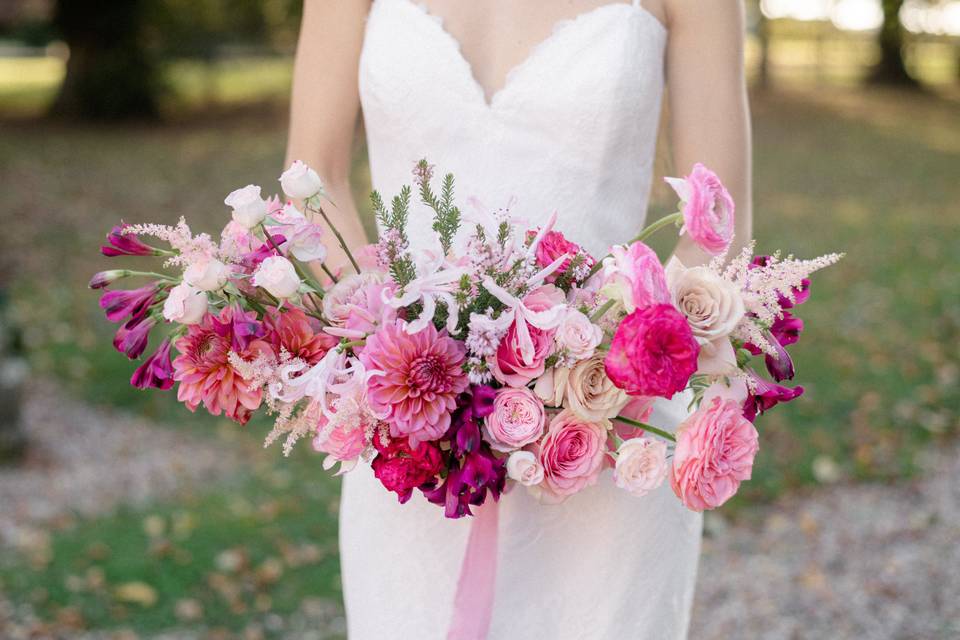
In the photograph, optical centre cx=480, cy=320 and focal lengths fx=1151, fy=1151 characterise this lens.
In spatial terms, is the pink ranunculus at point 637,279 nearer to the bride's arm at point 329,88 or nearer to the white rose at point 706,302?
the white rose at point 706,302

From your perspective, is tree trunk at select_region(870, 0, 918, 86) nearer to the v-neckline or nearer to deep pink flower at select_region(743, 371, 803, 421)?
the v-neckline

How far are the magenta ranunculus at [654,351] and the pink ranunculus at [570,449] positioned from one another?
208mm

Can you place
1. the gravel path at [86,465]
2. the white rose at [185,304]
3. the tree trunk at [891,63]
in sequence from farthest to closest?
the tree trunk at [891,63]
the gravel path at [86,465]
the white rose at [185,304]

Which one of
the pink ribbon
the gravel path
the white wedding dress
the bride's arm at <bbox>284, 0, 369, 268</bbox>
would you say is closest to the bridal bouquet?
the pink ribbon

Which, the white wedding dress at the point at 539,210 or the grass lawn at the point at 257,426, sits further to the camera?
the grass lawn at the point at 257,426

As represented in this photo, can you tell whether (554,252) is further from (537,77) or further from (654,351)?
(537,77)

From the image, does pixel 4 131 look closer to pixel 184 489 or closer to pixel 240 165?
pixel 240 165

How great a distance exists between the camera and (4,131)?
63.2ft

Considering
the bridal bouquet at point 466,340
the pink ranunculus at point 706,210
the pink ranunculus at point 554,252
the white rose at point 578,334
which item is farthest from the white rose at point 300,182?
the pink ranunculus at point 706,210

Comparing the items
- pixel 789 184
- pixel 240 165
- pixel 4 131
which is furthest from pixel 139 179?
pixel 789 184

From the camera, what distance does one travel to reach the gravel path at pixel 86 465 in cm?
641

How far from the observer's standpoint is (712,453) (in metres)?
1.81

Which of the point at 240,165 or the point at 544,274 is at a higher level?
the point at 544,274

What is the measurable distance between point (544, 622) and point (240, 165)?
15.3m
